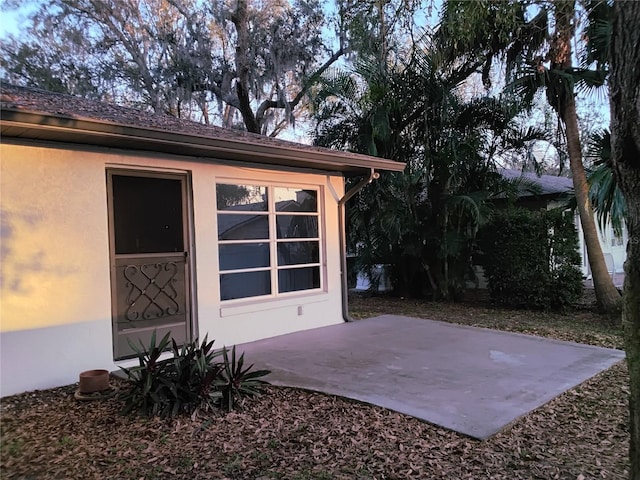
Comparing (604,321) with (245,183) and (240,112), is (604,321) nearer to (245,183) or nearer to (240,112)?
(245,183)

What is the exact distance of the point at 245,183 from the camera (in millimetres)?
6957

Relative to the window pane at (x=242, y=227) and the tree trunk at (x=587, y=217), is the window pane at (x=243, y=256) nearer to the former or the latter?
the window pane at (x=242, y=227)

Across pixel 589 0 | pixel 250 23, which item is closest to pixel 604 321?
pixel 589 0

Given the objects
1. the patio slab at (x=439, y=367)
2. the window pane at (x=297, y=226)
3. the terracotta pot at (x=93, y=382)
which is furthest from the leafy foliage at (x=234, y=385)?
the window pane at (x=297, y=226)

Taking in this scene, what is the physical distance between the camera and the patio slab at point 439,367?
4109 mm

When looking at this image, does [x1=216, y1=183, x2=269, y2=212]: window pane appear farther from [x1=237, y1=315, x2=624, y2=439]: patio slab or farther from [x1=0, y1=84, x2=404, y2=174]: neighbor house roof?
[x1=237, y1=315, x2=624, y2=439]: patio slab

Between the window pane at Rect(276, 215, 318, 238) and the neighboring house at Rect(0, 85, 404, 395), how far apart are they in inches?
0.7

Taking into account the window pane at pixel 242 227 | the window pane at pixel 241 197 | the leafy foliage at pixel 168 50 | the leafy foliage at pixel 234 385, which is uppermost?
the leafy foliage at pixel 168 50

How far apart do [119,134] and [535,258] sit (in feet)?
26.5

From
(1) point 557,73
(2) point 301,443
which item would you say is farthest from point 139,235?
(1) point 557,73

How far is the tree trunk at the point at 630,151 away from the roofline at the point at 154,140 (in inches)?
167

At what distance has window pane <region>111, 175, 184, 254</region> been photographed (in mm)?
5602

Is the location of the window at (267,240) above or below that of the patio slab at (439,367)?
above

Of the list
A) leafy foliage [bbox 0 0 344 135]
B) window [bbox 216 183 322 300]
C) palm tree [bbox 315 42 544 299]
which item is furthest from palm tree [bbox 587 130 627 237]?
leafy foliage [bbox 0 0 344 135]
